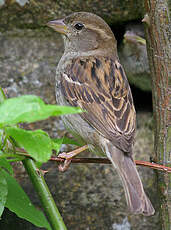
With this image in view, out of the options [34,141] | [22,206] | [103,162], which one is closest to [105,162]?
[103,162]

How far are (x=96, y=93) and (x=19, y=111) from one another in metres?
1.12

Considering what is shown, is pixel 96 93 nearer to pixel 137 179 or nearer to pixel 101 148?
pixel 101 148

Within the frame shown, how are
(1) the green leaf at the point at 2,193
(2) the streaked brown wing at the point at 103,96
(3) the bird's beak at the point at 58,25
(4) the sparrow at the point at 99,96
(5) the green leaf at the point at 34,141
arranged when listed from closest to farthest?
(5) the green leaf at the point at 34,141 → (1) the green leaf at the point at 2,193 → (4) the sparrow at the point at 99,96 → (2) the streaked brown wing at the point at 103,96 → (3) the bird's beak at the point at 58,25

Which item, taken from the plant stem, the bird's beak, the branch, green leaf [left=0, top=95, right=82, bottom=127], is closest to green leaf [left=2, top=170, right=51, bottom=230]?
the plant stem

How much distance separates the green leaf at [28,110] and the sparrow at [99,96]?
0.66 metres

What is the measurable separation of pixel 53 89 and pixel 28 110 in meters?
1.82

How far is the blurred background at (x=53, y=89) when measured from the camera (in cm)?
226

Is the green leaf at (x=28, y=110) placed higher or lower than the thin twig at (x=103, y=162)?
higher

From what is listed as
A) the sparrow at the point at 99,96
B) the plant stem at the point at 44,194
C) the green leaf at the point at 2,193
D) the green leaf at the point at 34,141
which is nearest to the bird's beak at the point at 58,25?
the sparrow at the point at 99,96

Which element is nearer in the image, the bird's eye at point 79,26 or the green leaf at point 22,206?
the green leaf at point 22,206

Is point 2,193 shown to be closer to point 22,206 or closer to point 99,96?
point 22,206

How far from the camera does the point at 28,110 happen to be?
709 millimetres

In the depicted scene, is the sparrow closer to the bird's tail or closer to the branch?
the bird's tail

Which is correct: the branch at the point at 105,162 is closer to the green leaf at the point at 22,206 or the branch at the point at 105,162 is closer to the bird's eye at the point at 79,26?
the green leaf at the point at 22,206
